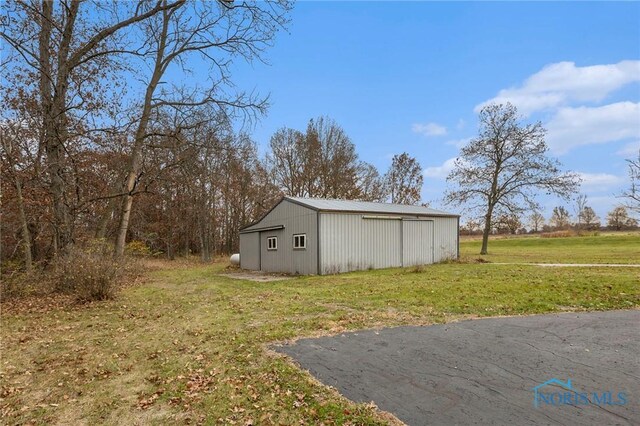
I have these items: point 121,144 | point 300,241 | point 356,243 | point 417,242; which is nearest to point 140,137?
point 121,144

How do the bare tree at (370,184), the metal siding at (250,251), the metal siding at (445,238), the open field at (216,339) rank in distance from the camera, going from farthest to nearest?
the bare tree at (370,184), the metal siding at (250,251), the metal siding at (445,238), the open field at (216,339)

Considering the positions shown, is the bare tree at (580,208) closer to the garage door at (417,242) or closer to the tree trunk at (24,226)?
the garage door at (417,242)

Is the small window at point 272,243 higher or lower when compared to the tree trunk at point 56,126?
lower

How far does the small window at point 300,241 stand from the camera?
1603cm

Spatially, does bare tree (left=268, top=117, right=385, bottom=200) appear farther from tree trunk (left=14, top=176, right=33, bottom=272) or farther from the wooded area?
tree trunk (left=14, top=176, right=33, bottom=272)

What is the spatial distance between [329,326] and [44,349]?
4.37 m

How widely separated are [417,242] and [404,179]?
20.7 m

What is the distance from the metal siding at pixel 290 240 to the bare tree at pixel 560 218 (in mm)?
59537

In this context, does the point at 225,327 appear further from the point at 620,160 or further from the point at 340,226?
the point at 620,160

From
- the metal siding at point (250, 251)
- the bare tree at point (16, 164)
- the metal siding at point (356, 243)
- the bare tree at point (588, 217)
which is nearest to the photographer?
the bare tree at point (16, 164)

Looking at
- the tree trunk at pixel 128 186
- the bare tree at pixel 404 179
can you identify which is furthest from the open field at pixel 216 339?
the bare tree at pixel 404 179

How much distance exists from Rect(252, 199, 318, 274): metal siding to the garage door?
193 inches

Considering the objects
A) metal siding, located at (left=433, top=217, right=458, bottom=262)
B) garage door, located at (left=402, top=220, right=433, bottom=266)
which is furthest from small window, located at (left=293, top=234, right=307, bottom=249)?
metal siding, located at (left=433, top=217, right=458, bottom=262)

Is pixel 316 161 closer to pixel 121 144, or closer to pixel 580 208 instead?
pixel 121 144
